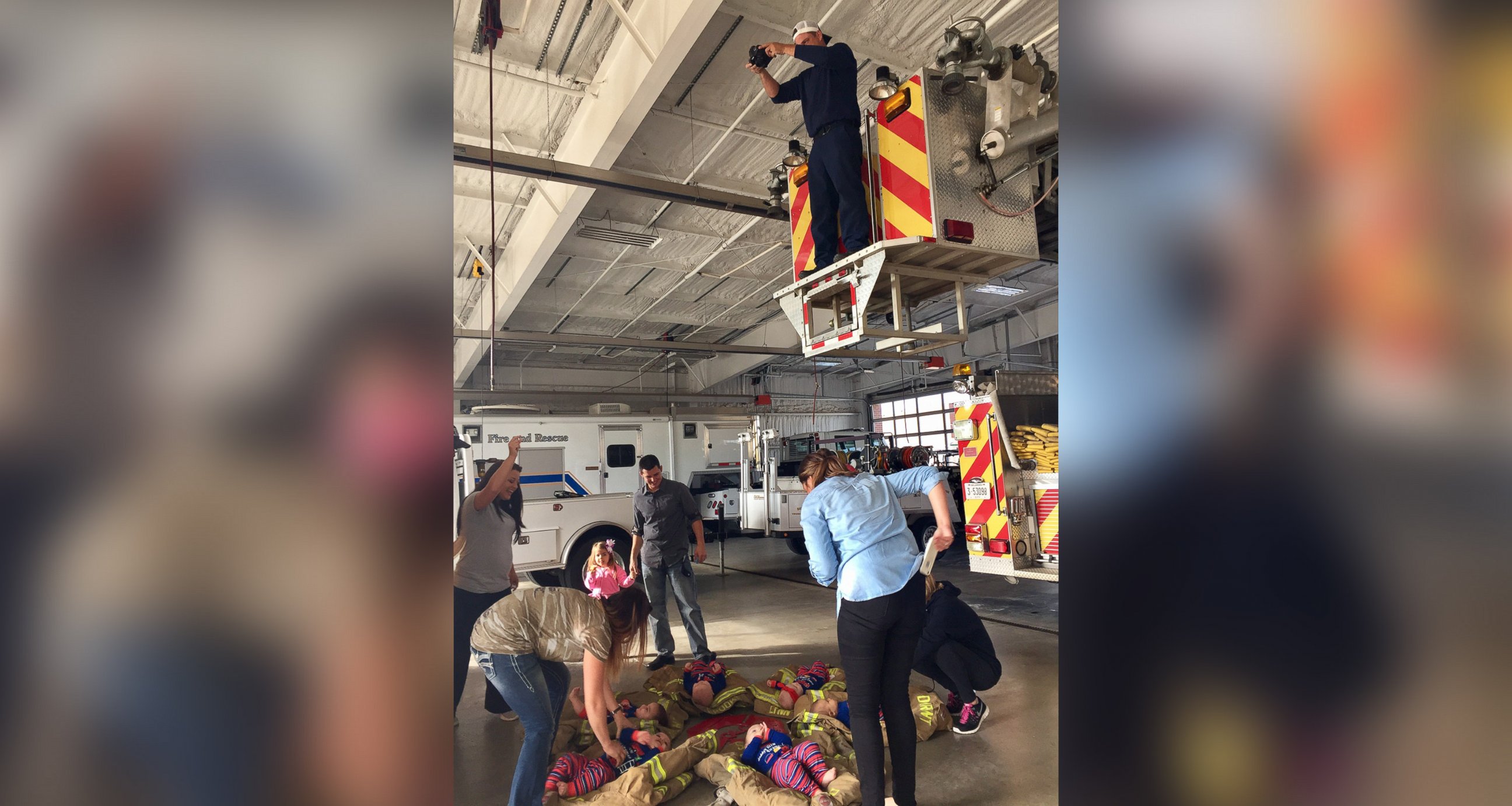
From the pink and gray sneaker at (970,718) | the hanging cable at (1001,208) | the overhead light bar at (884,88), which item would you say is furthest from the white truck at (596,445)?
the hanging cable at (1001,208)

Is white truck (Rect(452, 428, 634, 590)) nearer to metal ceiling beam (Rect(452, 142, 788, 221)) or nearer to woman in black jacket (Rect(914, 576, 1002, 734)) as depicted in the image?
metal ceiling beam (Rect(452, 142, 788, 221))

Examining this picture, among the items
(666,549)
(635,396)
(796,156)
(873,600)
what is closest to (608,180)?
(796,156)

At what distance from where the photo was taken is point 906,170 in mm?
3344

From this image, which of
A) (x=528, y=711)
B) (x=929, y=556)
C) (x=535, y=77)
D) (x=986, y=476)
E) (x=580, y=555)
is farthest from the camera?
(x=580, y=555)

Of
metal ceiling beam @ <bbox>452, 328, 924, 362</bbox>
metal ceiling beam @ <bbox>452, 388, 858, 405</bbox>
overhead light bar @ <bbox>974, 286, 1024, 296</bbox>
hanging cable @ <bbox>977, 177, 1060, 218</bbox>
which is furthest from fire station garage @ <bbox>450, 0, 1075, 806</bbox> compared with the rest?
metal ceiling beam @ <bbox>452, 388, 858, 405</bbox>

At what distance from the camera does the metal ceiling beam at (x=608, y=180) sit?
4977mm

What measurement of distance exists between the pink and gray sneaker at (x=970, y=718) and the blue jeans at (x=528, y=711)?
242 centimetres

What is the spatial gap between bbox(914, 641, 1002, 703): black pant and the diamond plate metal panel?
2390mm

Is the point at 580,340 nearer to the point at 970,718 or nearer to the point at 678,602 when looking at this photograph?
the point at 678,602

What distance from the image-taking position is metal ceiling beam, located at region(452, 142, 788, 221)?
16.3ft

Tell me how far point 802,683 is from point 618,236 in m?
5.97
